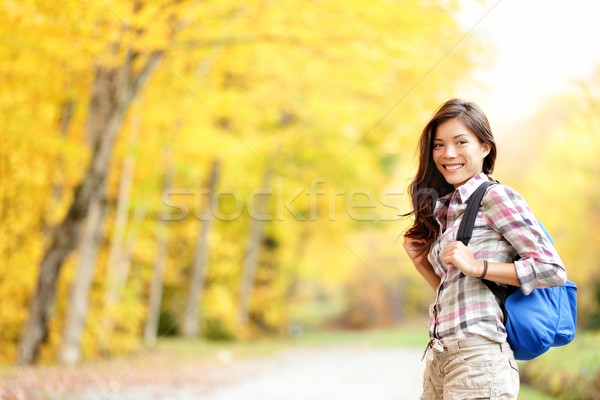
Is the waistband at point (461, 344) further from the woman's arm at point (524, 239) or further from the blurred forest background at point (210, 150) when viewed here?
the blurred forest background at point (210, 150)

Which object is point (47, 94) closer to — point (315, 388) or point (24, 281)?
point (24, 281)

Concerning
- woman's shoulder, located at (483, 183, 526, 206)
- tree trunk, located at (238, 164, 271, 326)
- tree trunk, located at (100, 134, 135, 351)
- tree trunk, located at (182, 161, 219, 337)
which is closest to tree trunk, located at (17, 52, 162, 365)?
tree trunk, located at (100, 134, 135, 351)

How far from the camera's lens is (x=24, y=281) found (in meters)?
9.99

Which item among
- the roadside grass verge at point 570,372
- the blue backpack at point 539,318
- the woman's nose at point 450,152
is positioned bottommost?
the roadside grass verge at point 570,372

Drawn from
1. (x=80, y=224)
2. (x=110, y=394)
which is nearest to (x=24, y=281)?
(x=80, y=224)

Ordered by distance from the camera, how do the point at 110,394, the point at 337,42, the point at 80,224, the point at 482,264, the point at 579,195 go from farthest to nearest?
the point at 579,195 → the point at 80,224 → the point at 337,42 → the point at 110,394 → the point at 482,264

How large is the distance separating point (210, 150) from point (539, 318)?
34.9 feet

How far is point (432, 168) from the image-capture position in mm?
2262

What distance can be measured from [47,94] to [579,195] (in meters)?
11.0

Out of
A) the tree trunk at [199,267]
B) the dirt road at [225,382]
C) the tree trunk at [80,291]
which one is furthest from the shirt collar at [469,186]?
the tree trunk at [199,267]

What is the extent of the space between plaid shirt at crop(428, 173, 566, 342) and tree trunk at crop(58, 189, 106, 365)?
313 inches

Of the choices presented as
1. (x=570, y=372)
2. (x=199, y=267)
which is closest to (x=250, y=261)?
(x=199, y=267)

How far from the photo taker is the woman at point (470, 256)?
188cm

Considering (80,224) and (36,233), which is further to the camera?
(36,233)
